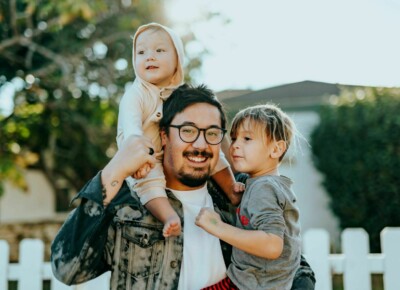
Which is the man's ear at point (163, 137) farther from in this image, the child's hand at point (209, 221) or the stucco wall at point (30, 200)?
the stucco wall at point (30, 200)

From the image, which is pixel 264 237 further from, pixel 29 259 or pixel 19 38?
pixel 19 38

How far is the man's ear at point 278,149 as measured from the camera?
7.74 ft

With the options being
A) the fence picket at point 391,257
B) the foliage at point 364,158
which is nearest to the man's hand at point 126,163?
the fence picket at point 391,257

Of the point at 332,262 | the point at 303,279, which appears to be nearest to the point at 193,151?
the point at 303,279

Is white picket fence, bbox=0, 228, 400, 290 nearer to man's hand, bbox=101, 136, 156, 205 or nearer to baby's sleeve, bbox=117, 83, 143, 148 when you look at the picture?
baby's sleeve, bbox=117, 83, 143, 148

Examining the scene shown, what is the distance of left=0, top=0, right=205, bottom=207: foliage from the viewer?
9609 millimetres

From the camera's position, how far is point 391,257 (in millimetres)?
3998

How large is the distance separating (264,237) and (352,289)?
7.16 ft

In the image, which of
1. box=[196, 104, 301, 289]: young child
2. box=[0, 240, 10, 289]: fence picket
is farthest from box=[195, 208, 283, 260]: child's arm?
box=[0, 240, 10, 289]: fence picket

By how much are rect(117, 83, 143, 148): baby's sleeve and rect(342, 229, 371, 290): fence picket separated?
2090mm

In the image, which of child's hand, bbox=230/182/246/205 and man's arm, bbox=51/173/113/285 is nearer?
man's arm, bbox=51/173/113/285

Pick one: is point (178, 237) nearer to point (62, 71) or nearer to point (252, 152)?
point (252, 152)

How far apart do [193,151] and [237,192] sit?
1.00 ft

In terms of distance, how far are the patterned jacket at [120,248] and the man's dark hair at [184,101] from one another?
0.34m
